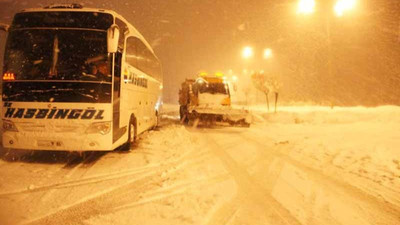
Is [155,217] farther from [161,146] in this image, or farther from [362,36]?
[362,36]

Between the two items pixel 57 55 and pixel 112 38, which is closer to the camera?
pixel 112 38

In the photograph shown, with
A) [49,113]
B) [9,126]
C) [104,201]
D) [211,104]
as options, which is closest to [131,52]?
[49,113]

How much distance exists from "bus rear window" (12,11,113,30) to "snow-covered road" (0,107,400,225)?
141 inches

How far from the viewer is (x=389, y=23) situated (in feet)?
98.8

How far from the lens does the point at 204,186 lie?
5.45 metres

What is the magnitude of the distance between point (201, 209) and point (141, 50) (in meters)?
7.40

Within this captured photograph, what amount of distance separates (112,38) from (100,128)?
7.24 feet

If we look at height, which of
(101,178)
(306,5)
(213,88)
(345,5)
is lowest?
(101,178)

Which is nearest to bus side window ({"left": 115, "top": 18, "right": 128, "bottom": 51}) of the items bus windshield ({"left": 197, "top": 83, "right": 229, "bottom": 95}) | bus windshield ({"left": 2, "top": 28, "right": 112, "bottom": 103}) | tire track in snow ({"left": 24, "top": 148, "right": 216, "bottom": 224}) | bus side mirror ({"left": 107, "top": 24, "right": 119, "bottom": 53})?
bus windshield ({"left": 2, "top": 28, "right": 112, "bottom": 103})

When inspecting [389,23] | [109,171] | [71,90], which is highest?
[389,23]

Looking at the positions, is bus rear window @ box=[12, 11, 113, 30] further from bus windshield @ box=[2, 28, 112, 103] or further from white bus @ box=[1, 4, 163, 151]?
bus windshield @ box=[2, 28, 112, 103]

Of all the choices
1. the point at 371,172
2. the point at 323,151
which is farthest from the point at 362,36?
the point at 371,172

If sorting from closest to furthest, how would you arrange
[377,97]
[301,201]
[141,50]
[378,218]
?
[378,218], [301,201], [141,50], [377,97]

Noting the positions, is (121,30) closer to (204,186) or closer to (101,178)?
(101,178)
